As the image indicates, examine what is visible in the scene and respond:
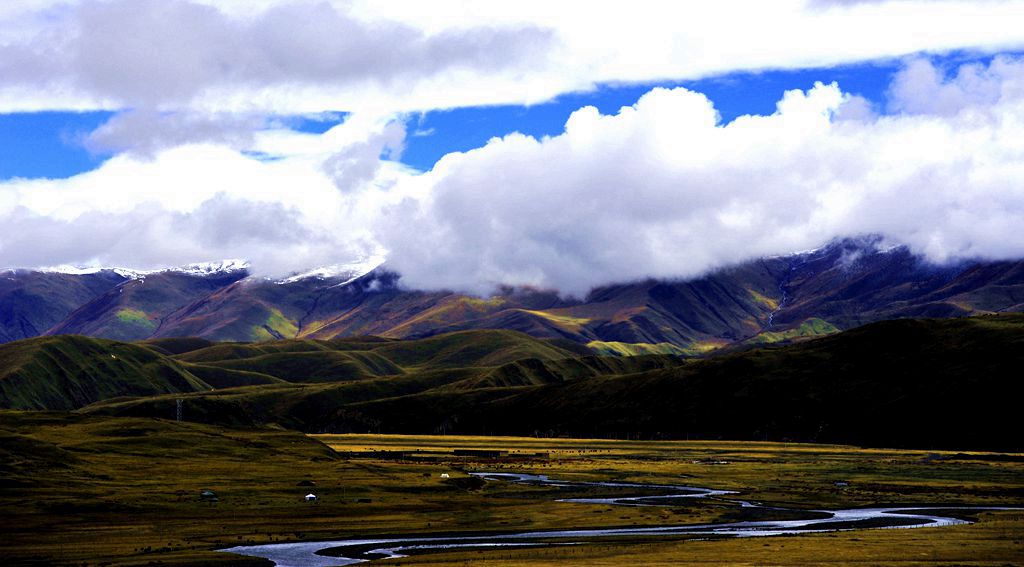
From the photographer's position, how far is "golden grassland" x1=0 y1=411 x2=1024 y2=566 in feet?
285

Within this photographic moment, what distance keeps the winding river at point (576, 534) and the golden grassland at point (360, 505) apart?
392 centimetres

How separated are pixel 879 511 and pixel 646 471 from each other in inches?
2888

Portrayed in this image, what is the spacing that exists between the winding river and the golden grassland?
12.8 ft

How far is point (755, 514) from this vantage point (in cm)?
12481

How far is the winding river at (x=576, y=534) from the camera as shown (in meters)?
93.9

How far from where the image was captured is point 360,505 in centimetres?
13025

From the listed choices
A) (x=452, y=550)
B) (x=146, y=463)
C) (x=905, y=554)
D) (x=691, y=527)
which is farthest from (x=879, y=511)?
(x=146, y=463)

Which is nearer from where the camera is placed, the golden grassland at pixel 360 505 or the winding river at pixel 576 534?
the golden grassland at pixel 360 505

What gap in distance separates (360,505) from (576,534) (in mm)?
34498

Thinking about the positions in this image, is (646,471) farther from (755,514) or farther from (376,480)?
(755,514)

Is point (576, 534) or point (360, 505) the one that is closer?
point (576, 534)

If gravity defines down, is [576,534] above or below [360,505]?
below

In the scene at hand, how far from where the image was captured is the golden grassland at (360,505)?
86.9 m

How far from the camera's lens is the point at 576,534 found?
105375mm
